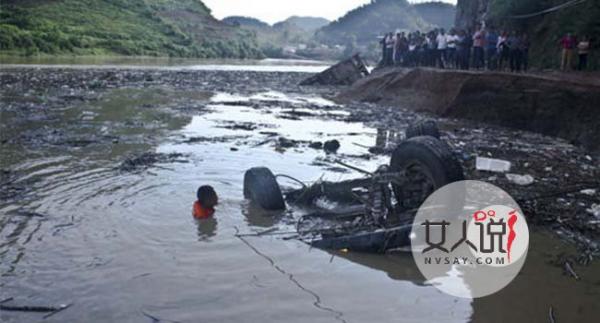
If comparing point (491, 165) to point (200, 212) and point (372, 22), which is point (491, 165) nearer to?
point (200, 212)

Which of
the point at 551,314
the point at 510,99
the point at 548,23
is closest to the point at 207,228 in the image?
the point at 551,314

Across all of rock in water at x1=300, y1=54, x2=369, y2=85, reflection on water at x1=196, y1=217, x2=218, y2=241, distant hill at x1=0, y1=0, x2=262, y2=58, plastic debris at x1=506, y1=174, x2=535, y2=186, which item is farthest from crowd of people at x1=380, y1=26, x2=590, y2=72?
distant hill at x1=0, y1=0, x2=262, y2=58

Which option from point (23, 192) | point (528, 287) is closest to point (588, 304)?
point (528, 287)

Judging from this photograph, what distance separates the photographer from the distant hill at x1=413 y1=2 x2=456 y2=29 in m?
165

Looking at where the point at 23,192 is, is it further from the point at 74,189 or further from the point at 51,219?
the point at 51,219

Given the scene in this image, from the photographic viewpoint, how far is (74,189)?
708 centimetres

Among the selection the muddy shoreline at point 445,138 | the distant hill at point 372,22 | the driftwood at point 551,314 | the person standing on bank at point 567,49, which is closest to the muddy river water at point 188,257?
the driftwood at point 551,314

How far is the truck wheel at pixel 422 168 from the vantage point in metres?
5.27

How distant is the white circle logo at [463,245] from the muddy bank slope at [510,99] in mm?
6845

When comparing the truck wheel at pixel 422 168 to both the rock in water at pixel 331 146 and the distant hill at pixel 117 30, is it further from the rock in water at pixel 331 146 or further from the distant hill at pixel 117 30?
the distant hill at pixel 117 30

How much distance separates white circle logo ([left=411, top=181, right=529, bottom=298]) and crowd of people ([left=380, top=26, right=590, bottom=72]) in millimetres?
13087

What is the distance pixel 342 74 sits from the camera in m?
31.7

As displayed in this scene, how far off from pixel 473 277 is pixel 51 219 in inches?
169

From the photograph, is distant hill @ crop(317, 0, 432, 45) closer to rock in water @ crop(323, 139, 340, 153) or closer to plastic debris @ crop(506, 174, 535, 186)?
rock in water @ crop(323, 139, 340, 153)
